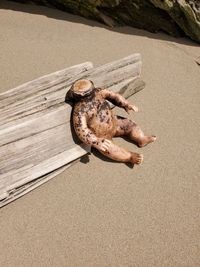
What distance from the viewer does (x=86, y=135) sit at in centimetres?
318

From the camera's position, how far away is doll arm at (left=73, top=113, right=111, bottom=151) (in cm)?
318

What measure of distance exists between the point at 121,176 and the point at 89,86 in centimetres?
79

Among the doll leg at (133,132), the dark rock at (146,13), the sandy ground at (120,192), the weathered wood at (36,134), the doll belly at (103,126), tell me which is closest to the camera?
the sandy ground at (120,192)

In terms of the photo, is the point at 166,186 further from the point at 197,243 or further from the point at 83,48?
the point at 83,48

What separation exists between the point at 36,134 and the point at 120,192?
2.67ft

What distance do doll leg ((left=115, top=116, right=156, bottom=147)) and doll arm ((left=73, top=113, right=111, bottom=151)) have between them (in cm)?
32

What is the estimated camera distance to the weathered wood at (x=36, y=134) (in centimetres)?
299

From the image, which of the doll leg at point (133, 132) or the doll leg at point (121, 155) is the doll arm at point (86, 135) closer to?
the doll leg at point (121, 155)

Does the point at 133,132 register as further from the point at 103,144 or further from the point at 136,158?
the point at 103,144

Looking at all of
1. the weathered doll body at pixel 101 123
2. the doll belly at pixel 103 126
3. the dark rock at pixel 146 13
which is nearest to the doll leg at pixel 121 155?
the weathered doll body at pixel 101 123

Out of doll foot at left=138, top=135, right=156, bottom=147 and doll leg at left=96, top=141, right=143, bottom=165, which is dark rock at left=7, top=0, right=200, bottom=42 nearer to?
doll foot at left=138, top=135, right=156, bottom=147

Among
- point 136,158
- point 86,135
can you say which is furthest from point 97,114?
point 136,158

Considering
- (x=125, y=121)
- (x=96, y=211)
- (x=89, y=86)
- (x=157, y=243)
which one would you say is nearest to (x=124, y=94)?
(x=125, y=121)

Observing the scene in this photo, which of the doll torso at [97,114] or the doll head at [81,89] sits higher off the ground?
the doll head at [81,89]
